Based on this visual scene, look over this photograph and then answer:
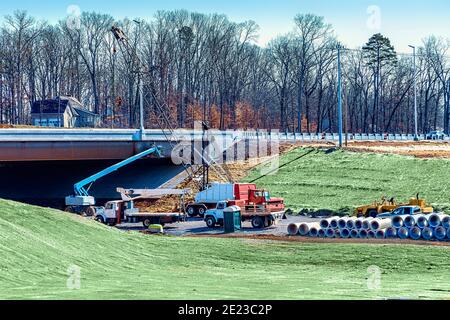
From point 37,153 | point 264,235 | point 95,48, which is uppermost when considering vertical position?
point 95,48

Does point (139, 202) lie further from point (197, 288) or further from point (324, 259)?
point (197, 288)

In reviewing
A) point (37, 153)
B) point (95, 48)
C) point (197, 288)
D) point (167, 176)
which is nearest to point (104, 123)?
point (95, 48)

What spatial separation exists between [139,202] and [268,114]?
71.7m

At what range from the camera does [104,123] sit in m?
115

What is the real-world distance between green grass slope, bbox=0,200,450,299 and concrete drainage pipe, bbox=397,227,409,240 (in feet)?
18.0

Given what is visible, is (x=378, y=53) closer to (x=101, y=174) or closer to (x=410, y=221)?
(x=101, y=174)

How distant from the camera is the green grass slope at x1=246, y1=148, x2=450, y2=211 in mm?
53584

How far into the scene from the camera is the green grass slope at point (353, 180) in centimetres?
5358

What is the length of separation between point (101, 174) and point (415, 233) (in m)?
26.5

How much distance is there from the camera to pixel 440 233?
3688 centimetres

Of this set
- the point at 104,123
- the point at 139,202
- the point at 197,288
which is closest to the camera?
the point at 197,288

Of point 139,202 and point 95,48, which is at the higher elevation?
point 95,48

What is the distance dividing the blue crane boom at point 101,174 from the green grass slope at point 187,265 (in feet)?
60.4

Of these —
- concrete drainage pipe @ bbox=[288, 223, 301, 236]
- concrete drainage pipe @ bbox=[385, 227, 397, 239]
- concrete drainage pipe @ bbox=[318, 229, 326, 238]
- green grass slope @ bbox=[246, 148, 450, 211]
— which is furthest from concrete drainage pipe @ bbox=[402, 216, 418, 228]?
green grass slope @ bbox=[246, 148, 450, 211]
